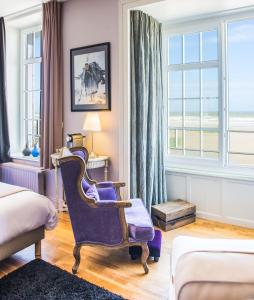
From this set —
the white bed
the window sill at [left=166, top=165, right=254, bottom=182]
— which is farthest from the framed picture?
the white bed

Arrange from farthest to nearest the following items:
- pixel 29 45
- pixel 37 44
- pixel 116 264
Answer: pixel 29 45 < pixel 37 44 < pixel 116 264

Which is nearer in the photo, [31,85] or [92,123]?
[92,123]

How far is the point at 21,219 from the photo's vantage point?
8.41 feet

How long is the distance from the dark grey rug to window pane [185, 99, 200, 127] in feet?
8.35

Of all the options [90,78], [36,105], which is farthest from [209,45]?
[36,105]

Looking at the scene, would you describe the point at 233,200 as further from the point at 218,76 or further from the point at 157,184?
the point at 218,76

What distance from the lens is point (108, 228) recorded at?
8.46ft

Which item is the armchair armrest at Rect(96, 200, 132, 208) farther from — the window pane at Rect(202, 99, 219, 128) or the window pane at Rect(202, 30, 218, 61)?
the window pane at Rect(202, 30, 218, 61)

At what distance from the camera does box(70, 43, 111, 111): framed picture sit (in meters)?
3.96

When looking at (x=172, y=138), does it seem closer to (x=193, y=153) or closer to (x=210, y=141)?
(x=193, y=153)

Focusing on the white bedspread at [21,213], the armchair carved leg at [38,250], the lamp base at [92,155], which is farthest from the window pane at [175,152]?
the armchair carved leg at [38,250]

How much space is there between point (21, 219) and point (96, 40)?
8.35ft

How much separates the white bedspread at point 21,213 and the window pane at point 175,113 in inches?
87.1

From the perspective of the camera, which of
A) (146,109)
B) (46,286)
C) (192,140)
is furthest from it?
(192,140)
